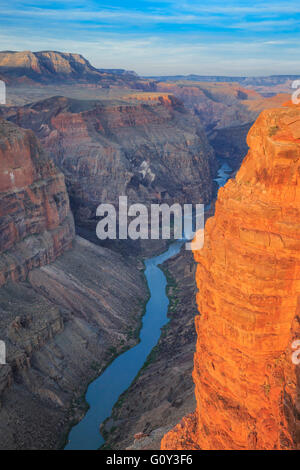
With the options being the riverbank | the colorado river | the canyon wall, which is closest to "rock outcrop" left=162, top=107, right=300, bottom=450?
the riverbank

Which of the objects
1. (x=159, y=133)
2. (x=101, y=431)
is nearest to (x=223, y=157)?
(x=159, y=133)

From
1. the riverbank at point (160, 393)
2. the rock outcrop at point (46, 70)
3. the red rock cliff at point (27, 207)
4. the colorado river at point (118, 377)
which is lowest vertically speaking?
the colorado river at point (118, 377)

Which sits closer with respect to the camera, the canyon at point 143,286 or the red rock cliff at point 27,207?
the canyon at point 143,286

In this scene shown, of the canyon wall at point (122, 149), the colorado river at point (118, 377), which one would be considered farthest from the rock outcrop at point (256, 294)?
the canyon wall at point (122, 149)

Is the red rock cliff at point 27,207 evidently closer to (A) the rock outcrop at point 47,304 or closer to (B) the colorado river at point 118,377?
(A) the rock outcrop at point 47,304

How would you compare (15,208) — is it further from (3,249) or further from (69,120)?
(69,120)

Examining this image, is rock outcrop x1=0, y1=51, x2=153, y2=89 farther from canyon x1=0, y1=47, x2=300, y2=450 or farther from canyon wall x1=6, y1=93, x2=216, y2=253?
canyon x1=0, y1=47, x2=300, y2=450
